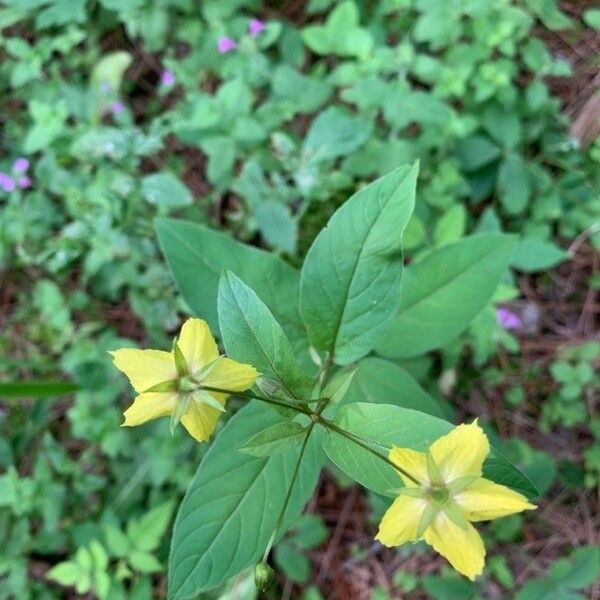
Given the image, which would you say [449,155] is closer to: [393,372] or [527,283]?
[527,283]

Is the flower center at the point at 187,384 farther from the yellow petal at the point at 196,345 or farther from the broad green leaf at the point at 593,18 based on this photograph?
the broad green leaf at the point at 593,18

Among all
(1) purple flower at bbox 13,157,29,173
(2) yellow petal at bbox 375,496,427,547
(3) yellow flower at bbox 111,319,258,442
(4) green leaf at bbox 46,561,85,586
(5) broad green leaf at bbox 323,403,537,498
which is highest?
(3) yellow flower at bbox 111,319,258,442

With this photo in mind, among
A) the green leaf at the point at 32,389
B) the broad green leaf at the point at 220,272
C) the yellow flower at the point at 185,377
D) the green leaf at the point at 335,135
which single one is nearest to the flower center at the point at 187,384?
the yellow flower at the point at 185,377

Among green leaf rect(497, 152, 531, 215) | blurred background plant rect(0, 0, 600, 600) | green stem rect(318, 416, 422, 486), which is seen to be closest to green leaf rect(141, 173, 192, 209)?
blurred background plant rect(0, 0, 600, 600)

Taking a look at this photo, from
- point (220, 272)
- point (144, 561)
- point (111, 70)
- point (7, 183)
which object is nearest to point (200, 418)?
point (220, 272)

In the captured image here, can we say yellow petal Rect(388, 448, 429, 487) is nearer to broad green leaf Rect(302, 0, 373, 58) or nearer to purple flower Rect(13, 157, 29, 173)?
Answer: broad green leaf Rect(302, 0, 373, 58)

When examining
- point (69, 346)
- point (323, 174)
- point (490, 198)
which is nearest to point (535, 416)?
point (490, 198)

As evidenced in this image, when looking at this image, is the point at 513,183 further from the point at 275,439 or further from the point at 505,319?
the point at 275,439
